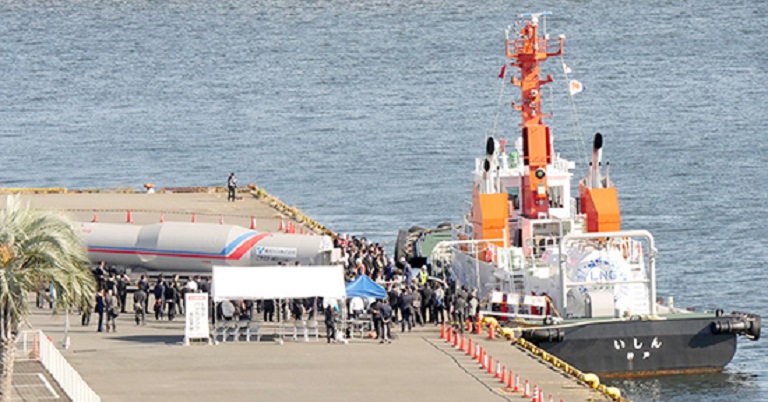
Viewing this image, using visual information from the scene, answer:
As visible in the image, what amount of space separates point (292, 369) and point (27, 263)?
36.4ft

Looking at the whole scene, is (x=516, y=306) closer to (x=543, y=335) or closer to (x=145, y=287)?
(x=543, y=335)

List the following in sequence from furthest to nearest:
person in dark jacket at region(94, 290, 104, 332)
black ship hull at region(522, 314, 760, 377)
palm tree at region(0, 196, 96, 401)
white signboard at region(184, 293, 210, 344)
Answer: person in dark jacket at region(94, 290, 104, 332) → black ship hull at region(522, 314, 760, 377) → white signboard at region(184, 293, 210, 344) → palm tree at region(0, 196, 96, 401)

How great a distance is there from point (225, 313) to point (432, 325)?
650 centimetres

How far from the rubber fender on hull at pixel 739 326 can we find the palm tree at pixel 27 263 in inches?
848

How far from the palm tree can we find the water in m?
19.7

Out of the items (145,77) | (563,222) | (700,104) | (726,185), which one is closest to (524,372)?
(563,222)

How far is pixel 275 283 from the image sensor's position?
56.8 meters

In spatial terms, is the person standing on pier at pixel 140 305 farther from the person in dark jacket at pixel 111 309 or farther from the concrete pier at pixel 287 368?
the person in dark jacket at pixel 111 309

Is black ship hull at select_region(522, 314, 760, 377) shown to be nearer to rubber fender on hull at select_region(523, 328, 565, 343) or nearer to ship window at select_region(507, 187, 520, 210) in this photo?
rubber fender on hull at select_region(523, 328, 565, 343)

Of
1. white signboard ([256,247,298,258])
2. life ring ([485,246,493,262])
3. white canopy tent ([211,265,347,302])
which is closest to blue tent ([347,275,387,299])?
white canopy tent ([211,265,347,302])

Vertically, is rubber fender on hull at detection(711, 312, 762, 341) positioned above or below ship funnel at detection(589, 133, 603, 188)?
below

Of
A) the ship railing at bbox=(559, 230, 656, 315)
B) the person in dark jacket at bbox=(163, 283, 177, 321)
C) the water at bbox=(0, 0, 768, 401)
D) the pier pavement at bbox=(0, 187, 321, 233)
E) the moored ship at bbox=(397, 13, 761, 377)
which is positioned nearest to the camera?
the ship railing at bbox=(559, 230, 656, 315)

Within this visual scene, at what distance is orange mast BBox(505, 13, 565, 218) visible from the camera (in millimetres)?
65625

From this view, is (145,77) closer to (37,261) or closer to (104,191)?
(104,191)
